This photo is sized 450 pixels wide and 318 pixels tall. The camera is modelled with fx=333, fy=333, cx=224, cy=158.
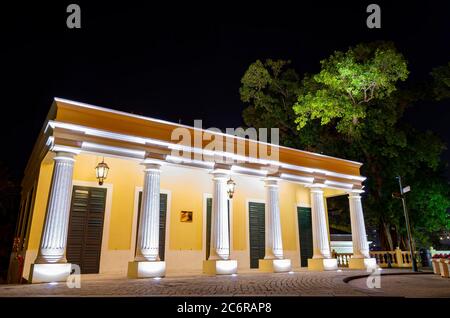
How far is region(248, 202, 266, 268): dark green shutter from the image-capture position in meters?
15.6

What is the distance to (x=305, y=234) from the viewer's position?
57.5ft

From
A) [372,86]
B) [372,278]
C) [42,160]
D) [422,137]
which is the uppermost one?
[372,86]

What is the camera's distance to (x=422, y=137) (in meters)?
21.0

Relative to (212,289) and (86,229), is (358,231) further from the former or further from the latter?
(86,229)

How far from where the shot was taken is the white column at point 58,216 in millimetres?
8953

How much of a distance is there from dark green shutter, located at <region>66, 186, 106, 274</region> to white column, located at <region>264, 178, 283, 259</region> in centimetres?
643

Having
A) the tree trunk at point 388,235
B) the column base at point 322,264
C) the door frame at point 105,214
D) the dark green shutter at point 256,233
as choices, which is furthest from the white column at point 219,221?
the tree trunk at point 388,235

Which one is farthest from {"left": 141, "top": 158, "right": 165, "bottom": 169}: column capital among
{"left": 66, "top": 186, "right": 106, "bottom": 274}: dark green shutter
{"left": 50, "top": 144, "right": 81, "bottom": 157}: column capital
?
{"left": 66, "top": 186, "right": 106, "bottom": 274}: dark green shutter

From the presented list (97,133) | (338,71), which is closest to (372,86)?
(338,71)

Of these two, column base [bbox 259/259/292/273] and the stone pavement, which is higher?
column base [bbox 259/259/292/273]

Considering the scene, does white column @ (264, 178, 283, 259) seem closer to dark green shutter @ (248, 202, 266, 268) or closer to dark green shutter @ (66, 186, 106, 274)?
dark green shutter @ (248, 202, 266, 268)

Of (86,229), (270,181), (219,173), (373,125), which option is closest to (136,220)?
(86,229)
